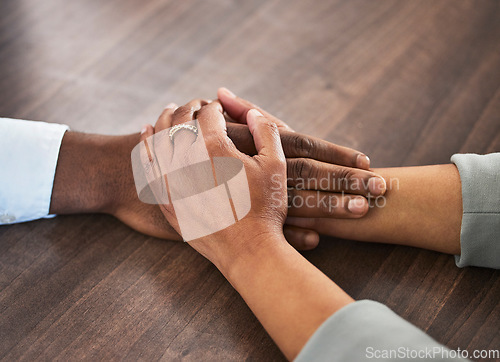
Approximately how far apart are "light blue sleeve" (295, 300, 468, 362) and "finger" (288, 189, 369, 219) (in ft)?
0.83

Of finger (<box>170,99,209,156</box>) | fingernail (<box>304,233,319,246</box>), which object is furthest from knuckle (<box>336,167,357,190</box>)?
finger (<box>170,99,209,156</box>)

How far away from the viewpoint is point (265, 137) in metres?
0.78

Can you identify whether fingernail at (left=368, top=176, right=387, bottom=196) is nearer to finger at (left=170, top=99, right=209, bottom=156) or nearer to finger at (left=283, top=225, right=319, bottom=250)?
finger at (left=283, top=225, right=319, bottom=250)

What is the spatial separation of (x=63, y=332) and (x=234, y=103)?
52cm

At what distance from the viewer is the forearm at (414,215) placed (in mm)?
749

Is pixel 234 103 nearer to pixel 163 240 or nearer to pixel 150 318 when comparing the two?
pixel 163 240

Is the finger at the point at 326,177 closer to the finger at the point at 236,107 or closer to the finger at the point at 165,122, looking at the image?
the finger at the point at 236,107

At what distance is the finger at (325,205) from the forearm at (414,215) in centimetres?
2

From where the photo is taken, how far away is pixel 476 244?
28.3 inches

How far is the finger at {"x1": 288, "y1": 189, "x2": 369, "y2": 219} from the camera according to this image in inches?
31.0

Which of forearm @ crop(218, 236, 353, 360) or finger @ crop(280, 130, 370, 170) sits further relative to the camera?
finger @ crop(280, 130, 370, 170)

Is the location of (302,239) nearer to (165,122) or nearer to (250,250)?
(250,250)

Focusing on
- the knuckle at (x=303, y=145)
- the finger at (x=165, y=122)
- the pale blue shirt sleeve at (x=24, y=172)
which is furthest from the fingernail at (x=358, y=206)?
the pale blue shirt sleeve at (x=24, y=172)

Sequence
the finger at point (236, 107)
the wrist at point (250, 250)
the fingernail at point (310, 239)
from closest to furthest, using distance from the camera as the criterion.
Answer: the wrist at point (250, 250) < the fingernail at point (310, 239) < the finger at point (236, 107)
